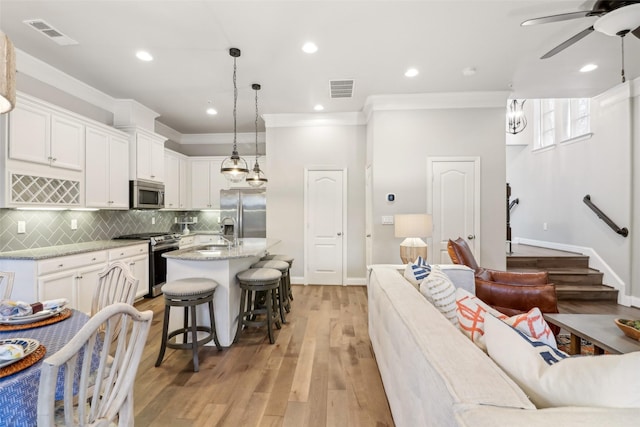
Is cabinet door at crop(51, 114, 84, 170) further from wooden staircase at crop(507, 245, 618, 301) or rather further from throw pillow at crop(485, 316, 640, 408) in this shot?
wooden staircase at crop(507, 245, 618, 301)

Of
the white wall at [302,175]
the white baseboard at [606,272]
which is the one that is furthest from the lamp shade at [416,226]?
the white baseboard at [606,272]

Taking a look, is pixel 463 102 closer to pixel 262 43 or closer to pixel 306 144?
pixel 306 144

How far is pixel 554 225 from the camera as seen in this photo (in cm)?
581

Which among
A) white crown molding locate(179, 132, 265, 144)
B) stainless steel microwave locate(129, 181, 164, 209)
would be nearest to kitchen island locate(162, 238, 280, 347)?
stainless steel microwave locate(129, 181, 164, 209)

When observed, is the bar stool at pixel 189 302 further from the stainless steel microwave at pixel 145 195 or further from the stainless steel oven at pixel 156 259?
the stainless steel microwave at pixel 145 195

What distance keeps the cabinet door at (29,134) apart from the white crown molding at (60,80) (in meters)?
0.55

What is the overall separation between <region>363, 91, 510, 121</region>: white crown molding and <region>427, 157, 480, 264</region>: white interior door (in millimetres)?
779

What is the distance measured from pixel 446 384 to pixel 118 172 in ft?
15.5

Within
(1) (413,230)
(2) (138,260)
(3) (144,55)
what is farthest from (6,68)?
(2) (138,260)

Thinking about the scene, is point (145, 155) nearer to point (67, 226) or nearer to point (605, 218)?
point (67, 226)

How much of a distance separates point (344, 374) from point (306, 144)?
3.77 meters

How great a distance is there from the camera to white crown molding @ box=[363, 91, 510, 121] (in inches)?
165

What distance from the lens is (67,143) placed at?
3.39 meters

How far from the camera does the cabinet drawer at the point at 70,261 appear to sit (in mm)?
2824
